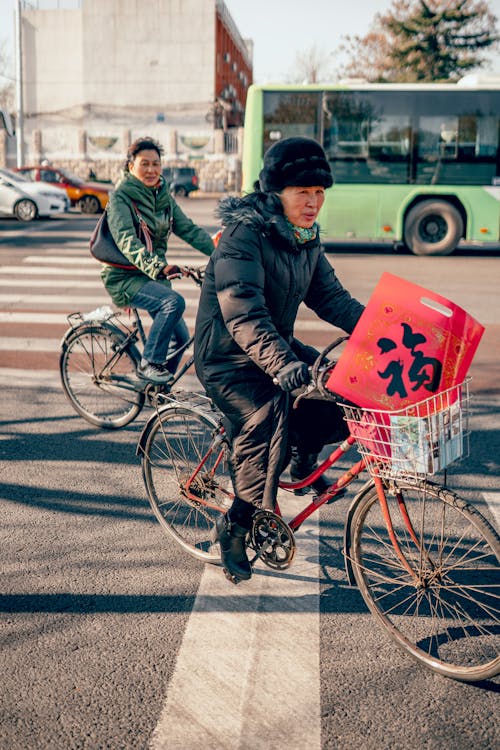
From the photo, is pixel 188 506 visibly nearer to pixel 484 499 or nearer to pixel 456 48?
pixel 484 499

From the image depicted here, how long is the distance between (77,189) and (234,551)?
990 inches

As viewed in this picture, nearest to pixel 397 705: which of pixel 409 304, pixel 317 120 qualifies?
pixel 409 304

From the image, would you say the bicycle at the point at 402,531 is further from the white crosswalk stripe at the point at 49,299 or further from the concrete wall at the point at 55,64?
the concrete wall at the point at 55,64

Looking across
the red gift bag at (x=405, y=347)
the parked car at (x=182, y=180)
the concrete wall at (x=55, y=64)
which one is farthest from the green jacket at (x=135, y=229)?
the concrete wall at (x=55, y=64)

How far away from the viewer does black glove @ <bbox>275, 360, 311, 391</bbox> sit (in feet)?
9.66

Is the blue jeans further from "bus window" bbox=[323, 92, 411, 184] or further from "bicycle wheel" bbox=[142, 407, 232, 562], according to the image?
"bus window" bbox=[323, 92, 411, 184]

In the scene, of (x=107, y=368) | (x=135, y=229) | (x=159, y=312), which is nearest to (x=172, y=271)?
(x=159, y=312)

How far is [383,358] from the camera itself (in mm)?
2758

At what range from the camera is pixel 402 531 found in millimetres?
3100

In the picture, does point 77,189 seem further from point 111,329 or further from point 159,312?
point 159,312

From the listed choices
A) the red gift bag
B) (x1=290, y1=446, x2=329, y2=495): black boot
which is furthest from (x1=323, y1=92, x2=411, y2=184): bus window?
the red gift bag

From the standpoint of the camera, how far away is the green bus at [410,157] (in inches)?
646

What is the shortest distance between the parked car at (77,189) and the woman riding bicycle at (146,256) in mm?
21762

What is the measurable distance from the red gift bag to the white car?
20797 millimetres
